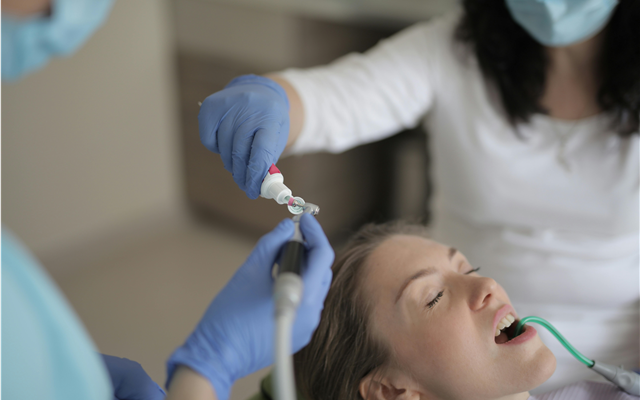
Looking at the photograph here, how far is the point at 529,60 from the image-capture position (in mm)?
1220

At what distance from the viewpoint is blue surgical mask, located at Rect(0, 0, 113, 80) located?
21.8 inches

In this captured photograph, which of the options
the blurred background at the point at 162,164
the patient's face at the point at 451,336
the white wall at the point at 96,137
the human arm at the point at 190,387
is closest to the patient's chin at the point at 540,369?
the patient's face at the point at 451,336

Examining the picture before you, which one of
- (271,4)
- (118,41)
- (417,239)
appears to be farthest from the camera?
(118,41)

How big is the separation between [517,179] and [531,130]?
0.12 m

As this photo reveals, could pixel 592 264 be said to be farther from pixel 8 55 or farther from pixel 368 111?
pixel 8 55

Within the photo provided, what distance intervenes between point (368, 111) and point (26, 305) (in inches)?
35.0

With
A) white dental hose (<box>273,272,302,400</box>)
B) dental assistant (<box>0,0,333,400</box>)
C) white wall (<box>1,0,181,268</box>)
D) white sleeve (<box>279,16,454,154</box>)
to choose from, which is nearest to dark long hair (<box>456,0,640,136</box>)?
white sleeve (<box>279,16,454,154</box>)

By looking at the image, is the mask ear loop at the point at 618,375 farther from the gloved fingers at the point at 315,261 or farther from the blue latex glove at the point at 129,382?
the blue latex glove at the point at 129,382

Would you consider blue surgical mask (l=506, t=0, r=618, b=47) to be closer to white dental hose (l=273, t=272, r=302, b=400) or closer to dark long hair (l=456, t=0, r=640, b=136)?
dark long hair (l=456, t=0, r=640, b=136)

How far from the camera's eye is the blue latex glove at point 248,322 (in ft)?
2.10

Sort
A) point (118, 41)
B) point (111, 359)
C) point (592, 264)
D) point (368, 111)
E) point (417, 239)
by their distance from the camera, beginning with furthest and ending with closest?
point (118, 41), point (368, 111), point (592, 264), point (417, 239), point (111, 359)

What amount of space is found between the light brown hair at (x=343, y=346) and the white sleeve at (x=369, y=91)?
12.7 inches

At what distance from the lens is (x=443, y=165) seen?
1343 mm

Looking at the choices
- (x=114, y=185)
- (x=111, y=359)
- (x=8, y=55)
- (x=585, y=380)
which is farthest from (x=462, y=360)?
(x=114, y=185)
